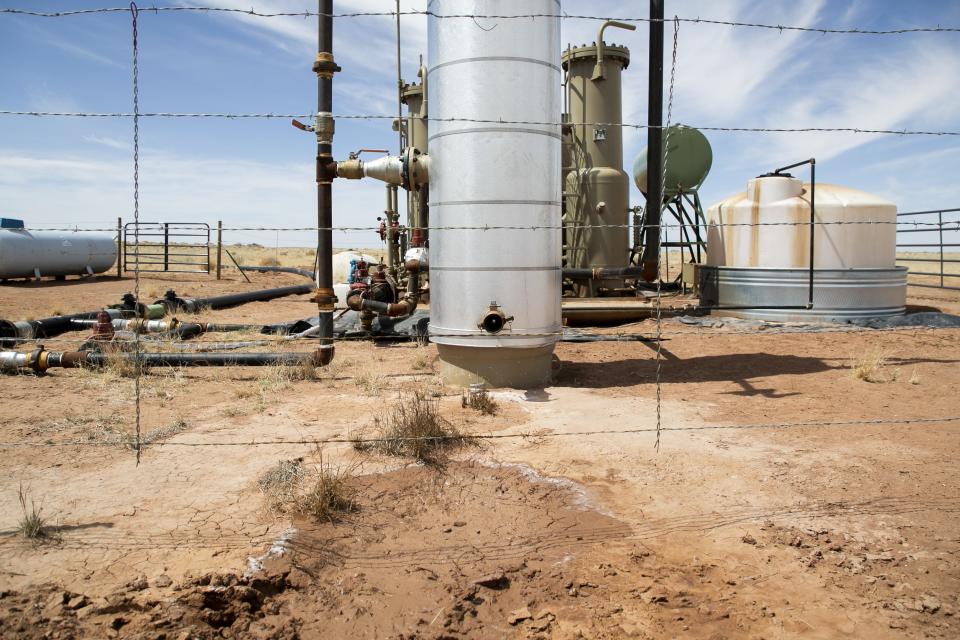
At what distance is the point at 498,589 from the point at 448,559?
329 millimetres

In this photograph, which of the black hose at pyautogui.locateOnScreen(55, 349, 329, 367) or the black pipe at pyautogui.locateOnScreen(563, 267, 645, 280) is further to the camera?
the black pipe at pyautogui.locateOnScreen(563, 267, 645, 280)

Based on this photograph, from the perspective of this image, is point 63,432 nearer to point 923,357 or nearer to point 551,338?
point 551,338

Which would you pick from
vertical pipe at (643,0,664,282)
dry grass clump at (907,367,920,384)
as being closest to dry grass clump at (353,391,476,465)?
vertical pipe at (643,0,664,282)

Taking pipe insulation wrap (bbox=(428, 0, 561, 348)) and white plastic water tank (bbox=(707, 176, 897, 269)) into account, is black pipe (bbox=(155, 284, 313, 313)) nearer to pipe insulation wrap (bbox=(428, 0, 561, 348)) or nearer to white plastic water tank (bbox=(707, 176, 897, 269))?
pipe insulation wrap (bbox=(428, 0, 561, 348))

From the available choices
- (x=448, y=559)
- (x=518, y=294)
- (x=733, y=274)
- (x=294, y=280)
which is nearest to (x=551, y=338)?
(x=518, y=294)

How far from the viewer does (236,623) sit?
291 cm

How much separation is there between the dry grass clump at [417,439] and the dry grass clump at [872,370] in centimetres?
443

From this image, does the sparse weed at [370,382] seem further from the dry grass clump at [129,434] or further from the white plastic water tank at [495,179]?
the dry grass clump at [129,434]

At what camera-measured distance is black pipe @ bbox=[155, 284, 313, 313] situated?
12594 mm

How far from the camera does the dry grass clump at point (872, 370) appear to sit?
7.04 m

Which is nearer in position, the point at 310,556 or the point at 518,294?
the point at 310,556

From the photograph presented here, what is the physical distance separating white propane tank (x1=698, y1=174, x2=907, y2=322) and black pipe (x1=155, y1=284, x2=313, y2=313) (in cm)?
957

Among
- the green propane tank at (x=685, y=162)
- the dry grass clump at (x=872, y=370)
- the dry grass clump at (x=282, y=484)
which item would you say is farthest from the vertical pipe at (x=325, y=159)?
the green propane tank at (x=685, y=162)

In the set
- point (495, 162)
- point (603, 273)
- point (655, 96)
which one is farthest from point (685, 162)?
point (495, 162)
